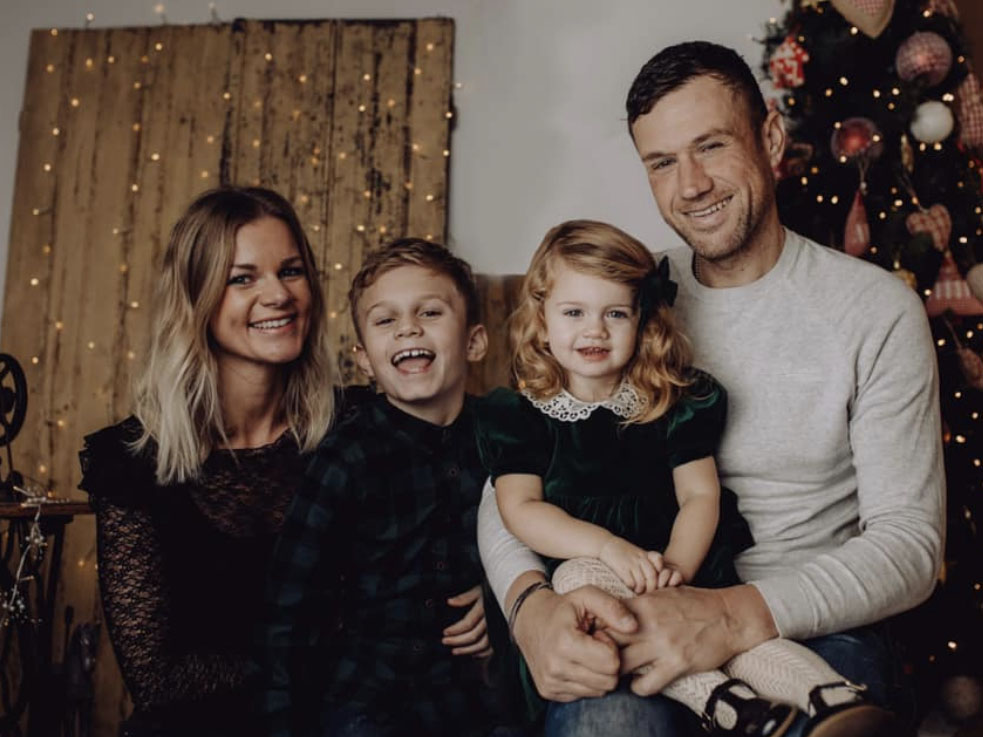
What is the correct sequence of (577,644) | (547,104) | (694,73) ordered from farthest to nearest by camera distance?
(547,104) → (694,73) → (577,644)

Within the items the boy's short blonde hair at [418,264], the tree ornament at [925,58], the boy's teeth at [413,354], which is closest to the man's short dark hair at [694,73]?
the boy's short blonde hair at [418,264]

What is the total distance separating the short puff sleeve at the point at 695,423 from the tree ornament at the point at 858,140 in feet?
6.39

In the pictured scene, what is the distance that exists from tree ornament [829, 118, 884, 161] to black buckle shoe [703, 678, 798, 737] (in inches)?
98.2

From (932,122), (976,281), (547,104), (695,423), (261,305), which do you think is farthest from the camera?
(547,104)

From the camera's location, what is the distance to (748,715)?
1.23 metres

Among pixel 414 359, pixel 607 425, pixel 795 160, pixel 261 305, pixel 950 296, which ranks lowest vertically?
pixel 607 425

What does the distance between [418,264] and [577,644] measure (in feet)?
3.06

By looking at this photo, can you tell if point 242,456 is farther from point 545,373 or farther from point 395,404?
point 545,373

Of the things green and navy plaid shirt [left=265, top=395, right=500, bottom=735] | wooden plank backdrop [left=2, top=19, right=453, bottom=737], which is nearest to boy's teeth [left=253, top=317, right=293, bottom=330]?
green and navy plaid shirt [left=265, top=395, right=500, bottom=735]

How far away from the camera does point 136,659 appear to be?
1793mm

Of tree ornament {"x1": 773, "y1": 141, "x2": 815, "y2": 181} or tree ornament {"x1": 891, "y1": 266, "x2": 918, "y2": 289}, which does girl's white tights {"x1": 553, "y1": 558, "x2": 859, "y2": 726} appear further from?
tree ornament {"x1": 773, "y1": 141, "x2": 815, "y2": 181}

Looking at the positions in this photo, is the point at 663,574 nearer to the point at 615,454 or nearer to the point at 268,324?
the point at 615,454

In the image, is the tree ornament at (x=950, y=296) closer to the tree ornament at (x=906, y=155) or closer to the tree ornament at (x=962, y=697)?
the tree ornament at (x=906, y=155)

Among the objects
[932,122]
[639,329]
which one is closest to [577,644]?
[639,329]
